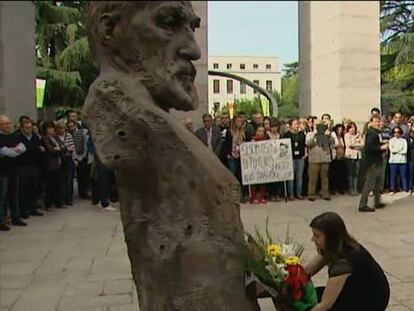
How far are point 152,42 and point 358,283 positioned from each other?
6.58 ft

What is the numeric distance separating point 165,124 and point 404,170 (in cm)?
1143

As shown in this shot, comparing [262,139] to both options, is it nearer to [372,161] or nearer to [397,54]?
[372,161]

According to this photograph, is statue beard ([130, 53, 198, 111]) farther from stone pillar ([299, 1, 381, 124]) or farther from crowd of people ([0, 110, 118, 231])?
stone pillar ([299, 1, 381, 124])

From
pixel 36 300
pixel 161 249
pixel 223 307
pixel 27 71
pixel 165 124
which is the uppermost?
pixel 27 71

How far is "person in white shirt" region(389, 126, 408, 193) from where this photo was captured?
1348 cm

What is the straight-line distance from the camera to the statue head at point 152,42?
3.31 meters

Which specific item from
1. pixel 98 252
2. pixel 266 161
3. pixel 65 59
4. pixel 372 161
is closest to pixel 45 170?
pixel 98 252

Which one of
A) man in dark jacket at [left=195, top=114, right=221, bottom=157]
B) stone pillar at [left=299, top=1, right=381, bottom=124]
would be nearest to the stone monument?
man in dark jacket at [left=195, top=114, right=221, bottom=157]

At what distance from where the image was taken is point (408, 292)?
593cm

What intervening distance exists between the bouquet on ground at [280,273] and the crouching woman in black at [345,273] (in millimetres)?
146

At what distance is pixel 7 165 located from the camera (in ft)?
33.8

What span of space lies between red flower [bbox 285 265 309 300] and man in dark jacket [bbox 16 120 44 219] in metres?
7.59

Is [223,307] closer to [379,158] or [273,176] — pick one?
[379,158]

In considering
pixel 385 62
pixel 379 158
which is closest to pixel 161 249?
pixel 379 158
